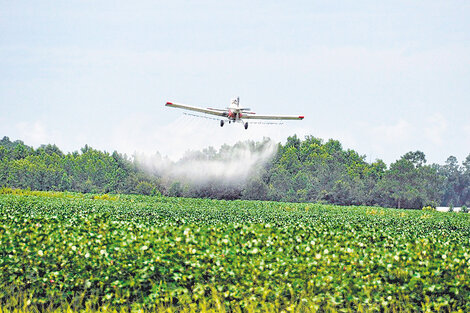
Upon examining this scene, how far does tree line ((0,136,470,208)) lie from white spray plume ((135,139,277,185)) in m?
0.40

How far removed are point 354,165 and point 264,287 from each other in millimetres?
87255

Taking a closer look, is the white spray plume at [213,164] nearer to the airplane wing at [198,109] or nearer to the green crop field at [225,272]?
the airplane wing at [198,109]

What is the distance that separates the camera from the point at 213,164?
7588 centimetres

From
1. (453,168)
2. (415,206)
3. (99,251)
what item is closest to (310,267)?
(99,251)

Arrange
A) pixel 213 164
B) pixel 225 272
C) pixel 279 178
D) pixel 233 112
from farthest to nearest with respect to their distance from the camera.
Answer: pixel 279 178 → pixel 213 164 → pixel 233 112 → pixel 225 272

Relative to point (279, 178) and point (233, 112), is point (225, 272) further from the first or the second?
point (279, 178)

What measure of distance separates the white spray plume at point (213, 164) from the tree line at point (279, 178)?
40 centimetres

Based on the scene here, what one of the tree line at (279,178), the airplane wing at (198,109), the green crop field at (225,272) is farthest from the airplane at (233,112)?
the tree line at (279,178)

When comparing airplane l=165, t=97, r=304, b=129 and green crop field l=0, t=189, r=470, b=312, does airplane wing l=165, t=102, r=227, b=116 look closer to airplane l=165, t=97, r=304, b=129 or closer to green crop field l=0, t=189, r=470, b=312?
airplane l=165, t=97, r=304, b=129

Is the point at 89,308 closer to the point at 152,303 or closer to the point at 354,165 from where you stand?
the point at 152,303

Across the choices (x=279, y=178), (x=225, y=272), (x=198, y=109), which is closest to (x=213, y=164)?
(x=279, y=178)

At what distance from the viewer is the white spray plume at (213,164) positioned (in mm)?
73000

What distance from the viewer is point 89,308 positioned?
850cm

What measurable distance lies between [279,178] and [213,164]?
33.7ft
